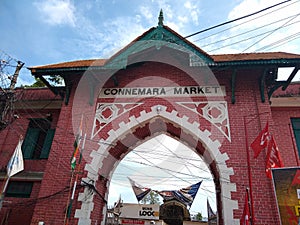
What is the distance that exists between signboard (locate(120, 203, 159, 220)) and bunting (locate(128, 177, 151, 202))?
171 inches

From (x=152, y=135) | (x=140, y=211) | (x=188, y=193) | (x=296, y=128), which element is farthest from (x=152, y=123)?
(x=140, y=211)

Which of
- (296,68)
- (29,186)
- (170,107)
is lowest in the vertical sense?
(29,186)

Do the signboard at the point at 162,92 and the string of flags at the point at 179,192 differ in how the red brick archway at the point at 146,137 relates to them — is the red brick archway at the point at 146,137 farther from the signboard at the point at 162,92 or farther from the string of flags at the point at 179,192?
the string of flags at the point at 179,192

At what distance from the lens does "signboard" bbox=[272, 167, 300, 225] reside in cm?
588

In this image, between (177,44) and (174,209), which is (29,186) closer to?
(177,44)

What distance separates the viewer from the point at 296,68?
7.50 m

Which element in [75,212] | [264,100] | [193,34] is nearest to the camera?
[193,34]

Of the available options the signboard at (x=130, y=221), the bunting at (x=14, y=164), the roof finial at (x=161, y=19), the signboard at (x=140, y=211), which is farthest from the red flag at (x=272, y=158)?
the signboard at (x=130, y=221)

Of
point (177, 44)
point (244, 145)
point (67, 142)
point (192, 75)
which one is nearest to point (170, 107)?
point (192, 75)

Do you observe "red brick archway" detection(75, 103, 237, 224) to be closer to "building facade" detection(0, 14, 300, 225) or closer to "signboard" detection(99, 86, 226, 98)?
"building facade" detection(0, 14, 300, 225)

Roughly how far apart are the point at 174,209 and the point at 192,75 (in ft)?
46.0

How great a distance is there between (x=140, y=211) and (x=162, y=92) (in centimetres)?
1222

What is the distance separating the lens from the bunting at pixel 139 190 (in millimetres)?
13703

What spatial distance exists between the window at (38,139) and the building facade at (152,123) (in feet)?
0.12
